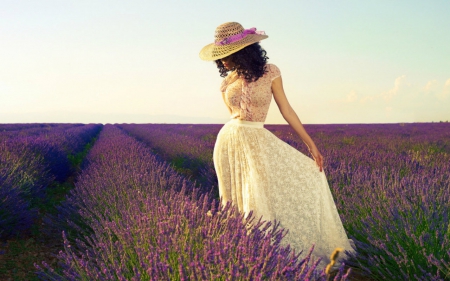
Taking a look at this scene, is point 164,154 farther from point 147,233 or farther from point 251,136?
point 147,233

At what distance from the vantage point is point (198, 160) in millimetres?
6117

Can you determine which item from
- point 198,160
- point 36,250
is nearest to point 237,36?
point 36,250

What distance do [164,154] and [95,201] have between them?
532 centimetres

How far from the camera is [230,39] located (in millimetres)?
2379

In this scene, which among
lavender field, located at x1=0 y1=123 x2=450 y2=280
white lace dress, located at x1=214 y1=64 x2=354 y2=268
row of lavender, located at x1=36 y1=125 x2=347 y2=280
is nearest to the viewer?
row of lavender, located at x1=36 y1=125 x2=347 y2=280

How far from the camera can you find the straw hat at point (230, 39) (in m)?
2.31

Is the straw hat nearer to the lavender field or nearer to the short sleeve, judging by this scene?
the short sleeve

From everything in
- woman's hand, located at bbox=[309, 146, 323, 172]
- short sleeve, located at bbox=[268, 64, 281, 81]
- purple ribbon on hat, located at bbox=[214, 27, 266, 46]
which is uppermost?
purple ribbon on hat, located at bbox=[214, 27, 266, 46]

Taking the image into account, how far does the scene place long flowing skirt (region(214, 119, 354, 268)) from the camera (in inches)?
95.4

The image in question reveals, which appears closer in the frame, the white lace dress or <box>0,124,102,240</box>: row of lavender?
the white lace dress

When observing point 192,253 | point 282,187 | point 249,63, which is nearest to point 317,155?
point 282,187

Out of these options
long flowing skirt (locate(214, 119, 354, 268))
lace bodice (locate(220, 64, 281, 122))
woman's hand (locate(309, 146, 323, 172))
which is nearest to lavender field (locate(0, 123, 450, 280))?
long flowing skirt (locate(214, 119, 354, 268))

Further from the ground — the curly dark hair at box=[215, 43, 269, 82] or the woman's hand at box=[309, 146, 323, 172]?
the curly dark hair at box=[215, 43, 269, 82]

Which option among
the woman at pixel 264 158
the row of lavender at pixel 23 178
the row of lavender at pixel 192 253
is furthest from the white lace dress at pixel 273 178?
the row of lavender at pixel 23 178
